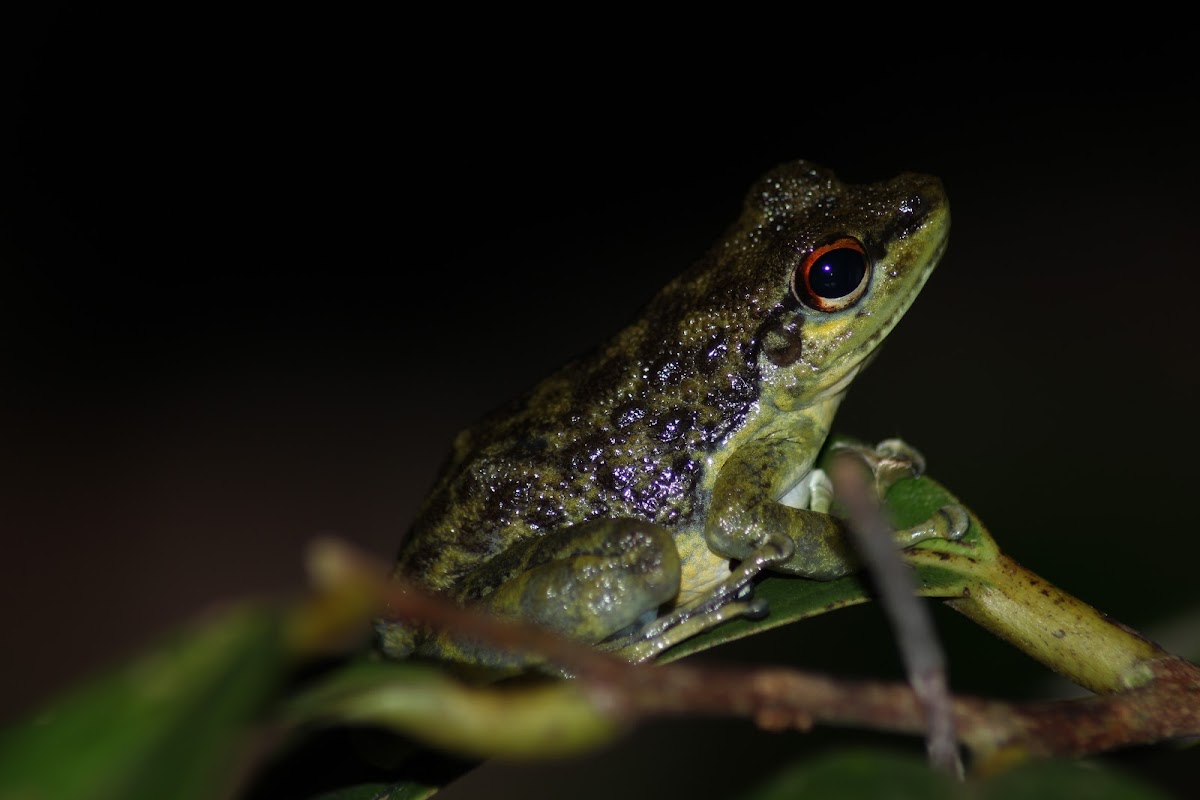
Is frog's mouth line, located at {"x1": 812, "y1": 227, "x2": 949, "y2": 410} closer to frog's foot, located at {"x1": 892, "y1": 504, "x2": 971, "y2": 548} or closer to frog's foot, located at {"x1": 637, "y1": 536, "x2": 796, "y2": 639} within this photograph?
frog's foot, located at {"x1": 637, "y1": 536, "x2": 796, "y2": 639}

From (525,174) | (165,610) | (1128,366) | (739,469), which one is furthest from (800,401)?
(525,174)

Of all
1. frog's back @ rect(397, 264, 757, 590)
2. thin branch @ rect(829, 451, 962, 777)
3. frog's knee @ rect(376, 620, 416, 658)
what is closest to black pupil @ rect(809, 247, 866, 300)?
frog's back @ rect(397, 264, 757, 590)

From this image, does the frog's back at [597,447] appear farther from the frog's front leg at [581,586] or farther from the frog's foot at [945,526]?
the frog's foot at [945,526]

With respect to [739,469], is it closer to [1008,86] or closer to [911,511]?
[911,511]

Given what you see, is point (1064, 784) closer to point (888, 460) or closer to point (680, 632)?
point (680, 632)

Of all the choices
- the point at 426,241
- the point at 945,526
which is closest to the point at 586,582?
the point at 945,526

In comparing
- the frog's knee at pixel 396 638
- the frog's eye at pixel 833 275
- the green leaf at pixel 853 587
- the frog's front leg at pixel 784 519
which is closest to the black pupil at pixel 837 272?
the frog's eye at pixel 833 275
